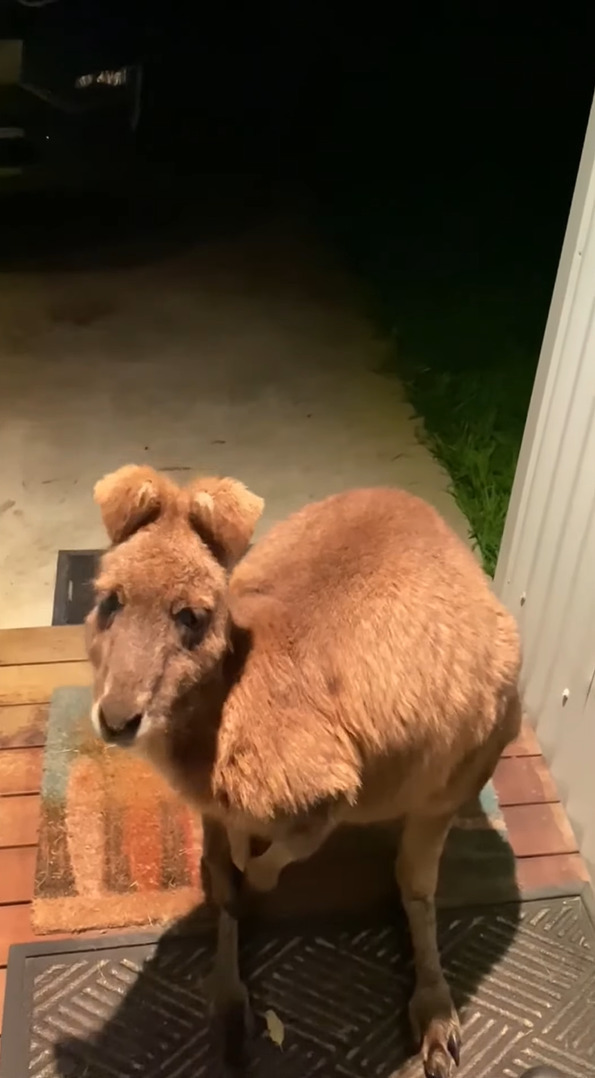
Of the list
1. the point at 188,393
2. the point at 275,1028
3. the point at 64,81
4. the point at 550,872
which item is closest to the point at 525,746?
the point at 550,872

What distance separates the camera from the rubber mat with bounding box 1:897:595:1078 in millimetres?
1370

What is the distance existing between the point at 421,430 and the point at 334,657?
1643mm

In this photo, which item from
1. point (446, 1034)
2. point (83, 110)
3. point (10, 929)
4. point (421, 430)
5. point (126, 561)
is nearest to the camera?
point (126, 561)

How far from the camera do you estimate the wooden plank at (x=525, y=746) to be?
179 cm

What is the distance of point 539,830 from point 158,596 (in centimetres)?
93

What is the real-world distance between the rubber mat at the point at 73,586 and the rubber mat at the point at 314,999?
77 centimetres

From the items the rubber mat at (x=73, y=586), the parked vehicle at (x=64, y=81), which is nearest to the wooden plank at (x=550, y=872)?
the rubber mat at (x=73, y=586)

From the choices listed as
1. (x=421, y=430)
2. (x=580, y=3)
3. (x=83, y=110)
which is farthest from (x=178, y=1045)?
(x=580, y=3)

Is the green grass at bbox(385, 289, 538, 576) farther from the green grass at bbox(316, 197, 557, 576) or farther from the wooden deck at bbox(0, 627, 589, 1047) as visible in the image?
the wooden deck at bbox(0, 627, 589, 1047)

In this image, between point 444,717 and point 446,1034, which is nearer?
point 444,717

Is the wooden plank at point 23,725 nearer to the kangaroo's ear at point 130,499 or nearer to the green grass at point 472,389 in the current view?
the kangaroo's ear at point 130,499

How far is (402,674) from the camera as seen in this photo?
3.91 feet

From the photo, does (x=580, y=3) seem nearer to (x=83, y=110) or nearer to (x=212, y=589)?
(x=83, y=110)

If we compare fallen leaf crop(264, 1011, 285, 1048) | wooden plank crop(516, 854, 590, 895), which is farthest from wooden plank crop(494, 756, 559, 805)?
fallen leaf crop(264, 1011, 285, 1048)
